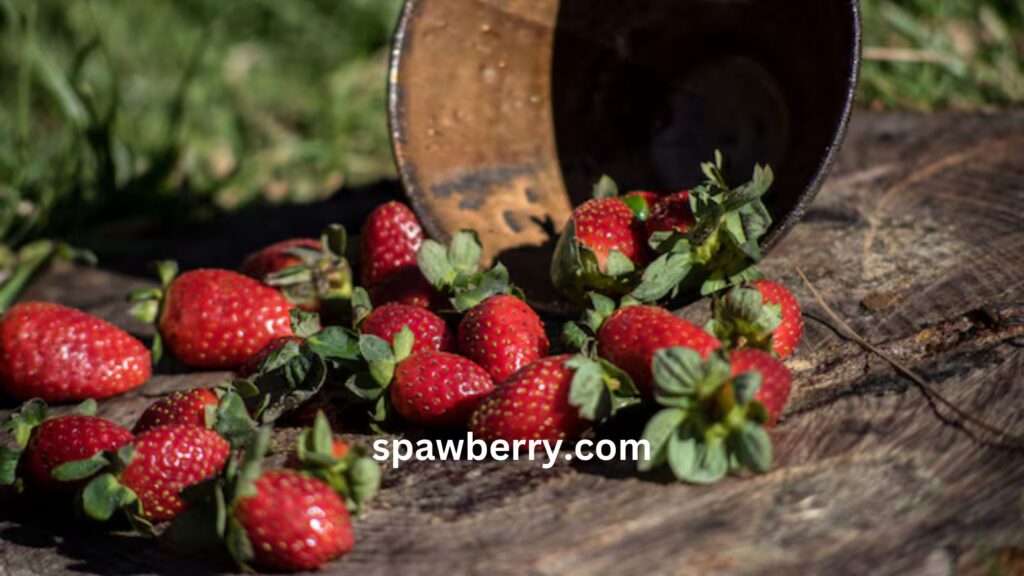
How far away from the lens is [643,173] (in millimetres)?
2105

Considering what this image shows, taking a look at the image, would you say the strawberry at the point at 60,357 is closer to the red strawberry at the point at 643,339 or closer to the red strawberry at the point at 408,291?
the red strawberry at the point at 408,291

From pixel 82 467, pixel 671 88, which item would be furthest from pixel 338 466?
pixel 671 88

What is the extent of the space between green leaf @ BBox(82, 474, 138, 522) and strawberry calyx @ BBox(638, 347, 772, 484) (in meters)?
0.57

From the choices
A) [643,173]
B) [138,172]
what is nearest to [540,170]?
[643,173]

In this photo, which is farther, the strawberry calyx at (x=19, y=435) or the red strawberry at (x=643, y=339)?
the strawberry calyx at (x=19, y=435)

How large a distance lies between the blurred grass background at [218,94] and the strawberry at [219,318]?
71 centimetres

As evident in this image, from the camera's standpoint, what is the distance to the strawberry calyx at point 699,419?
4.01 feet

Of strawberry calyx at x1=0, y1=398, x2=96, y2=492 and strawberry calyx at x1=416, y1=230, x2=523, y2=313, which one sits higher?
strawberry calyx at x1=416, y1=230, x2=523, y2=313

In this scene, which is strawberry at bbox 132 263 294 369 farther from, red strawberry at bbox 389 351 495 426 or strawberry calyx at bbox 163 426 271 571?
strawberry calyx at bbox 163 426 271 571

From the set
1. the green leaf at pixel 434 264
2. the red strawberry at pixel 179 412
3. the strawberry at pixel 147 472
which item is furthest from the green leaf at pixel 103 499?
the green leaf at pixel 434 264

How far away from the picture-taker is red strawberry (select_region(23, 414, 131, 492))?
1424 millimetres

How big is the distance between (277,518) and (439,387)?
→ 328mm

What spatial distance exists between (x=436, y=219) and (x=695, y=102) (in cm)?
57

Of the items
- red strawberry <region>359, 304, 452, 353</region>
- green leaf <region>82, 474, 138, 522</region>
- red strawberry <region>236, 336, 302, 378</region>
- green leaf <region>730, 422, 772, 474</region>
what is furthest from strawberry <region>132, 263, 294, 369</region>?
green leaf <region>730, 422, 772, 474</region>
